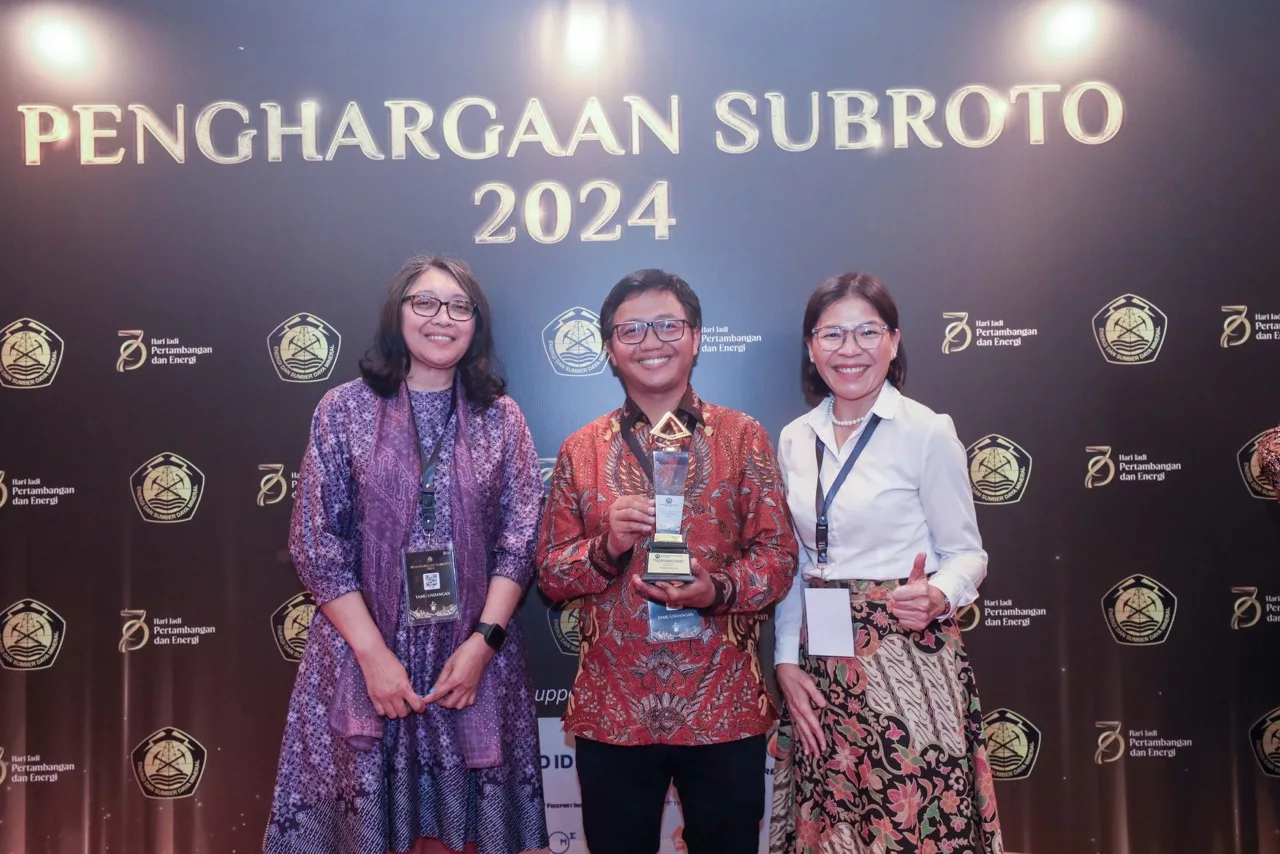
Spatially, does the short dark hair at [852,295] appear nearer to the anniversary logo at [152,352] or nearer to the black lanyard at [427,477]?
the black lanyard at [427,477]

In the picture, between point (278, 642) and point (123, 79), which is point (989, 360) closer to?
point (278, 642)

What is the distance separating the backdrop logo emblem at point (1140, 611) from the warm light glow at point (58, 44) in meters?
4.12

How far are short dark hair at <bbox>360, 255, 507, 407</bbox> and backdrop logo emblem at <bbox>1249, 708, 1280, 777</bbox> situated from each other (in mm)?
2805

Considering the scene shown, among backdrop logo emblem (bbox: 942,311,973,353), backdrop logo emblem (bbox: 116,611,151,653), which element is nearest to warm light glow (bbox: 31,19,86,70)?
backdrop logo emblem (bbox: 116,611,151,653)

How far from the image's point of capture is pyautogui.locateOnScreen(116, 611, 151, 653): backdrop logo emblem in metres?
2.74

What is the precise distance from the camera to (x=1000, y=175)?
274 cm

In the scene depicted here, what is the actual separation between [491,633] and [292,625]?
114cm

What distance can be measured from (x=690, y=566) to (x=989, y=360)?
158 cm

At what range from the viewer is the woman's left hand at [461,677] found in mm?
1938

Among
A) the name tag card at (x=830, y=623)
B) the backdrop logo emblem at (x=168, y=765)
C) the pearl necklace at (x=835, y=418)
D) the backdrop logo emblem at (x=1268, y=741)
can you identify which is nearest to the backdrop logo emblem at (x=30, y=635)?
the backdrop logo emblem at (x=168, y=765)

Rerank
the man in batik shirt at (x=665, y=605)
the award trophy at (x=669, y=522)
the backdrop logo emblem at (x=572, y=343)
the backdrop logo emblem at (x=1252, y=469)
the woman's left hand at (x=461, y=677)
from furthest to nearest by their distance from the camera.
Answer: the backdrop logo emblem at (x=572, y=343)
the backdrop logo emblem at (x=1252, y=469)
the woman's left hand at (x=461, y=677)
the man in batik shirt at (x=665, y=605)
the award trophy at (x=669, y=522)

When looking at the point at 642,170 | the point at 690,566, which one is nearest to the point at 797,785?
the point at 690,566

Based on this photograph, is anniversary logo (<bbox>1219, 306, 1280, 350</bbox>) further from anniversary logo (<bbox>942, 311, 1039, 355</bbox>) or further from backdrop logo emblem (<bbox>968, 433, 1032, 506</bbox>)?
backdrop logo emblem (<bbox>968, 433, 1032, 506</bbox>)

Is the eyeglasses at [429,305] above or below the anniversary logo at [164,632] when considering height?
above
